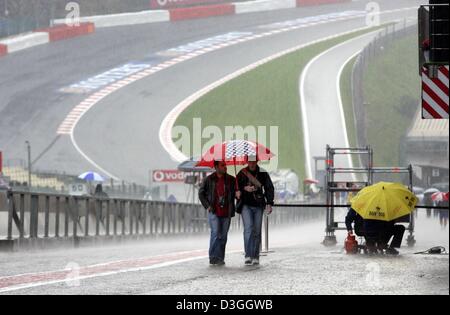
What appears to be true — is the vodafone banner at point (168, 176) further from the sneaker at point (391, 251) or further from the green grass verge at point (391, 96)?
the sneaker at point (391, 251)

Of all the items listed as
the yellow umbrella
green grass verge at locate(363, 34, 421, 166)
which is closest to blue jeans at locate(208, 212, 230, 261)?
the yellow umbrella

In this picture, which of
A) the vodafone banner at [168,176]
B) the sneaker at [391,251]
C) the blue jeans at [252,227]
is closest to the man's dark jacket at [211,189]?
the blue jeans at [252,227]

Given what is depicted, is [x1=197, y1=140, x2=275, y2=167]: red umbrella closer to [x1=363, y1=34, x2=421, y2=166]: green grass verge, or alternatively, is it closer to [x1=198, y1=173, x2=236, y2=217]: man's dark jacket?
[x1=198, y1=173, x2=236, y2=217]: man's dark jacket

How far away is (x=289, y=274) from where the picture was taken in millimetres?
14383

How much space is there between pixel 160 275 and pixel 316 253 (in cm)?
587

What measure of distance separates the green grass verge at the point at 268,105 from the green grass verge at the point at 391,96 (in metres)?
4.65

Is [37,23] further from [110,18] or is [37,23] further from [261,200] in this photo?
[261,200]

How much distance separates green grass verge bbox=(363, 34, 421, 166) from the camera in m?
62.1

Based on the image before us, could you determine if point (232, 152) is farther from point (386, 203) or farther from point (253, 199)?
point (386, 203)

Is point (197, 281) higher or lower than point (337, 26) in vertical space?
lower

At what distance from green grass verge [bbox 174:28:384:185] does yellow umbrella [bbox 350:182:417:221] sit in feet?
161

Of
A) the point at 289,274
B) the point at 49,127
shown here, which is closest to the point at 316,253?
the point at 289,274

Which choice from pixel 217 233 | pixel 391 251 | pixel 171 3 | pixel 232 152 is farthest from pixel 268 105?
pixel 217 233

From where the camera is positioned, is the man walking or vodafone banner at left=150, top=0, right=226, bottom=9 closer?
the man walking
